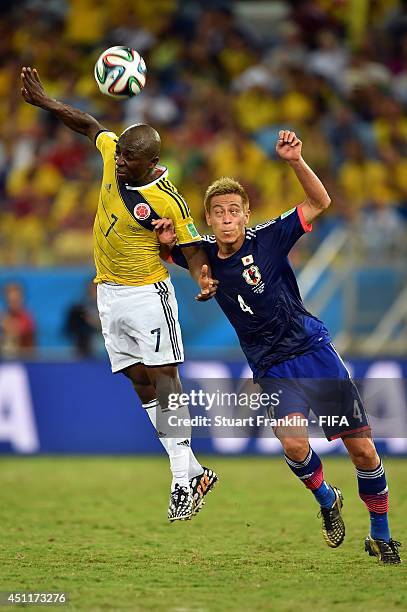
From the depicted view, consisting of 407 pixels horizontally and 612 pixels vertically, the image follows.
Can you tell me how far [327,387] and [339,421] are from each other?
0.24m

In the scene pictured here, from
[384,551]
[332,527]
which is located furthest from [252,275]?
[384,551]

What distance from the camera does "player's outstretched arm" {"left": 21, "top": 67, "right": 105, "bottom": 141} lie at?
7.48 meters

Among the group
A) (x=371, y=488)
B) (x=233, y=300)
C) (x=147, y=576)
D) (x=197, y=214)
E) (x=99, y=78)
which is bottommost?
(x=147, y=576)

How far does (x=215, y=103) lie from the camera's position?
15.9 metres

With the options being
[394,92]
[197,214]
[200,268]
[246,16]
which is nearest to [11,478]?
[197,214]

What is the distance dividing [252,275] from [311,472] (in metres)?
1.28

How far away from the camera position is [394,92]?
53.2 feet

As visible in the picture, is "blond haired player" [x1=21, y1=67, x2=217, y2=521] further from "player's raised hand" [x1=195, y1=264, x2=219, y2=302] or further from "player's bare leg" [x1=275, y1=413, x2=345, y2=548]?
"player's bare leg" [x1=275, y1=413, x2=345, y2=548]

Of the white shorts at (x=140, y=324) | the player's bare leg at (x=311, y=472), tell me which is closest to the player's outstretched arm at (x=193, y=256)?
the white shorts at (x=140, y=324)

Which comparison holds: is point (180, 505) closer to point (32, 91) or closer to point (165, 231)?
point (165, 231)

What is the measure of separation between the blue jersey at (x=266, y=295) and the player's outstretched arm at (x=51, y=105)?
1491 mm

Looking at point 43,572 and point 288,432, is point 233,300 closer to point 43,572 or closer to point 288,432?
point 288,432

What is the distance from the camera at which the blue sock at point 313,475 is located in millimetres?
6703

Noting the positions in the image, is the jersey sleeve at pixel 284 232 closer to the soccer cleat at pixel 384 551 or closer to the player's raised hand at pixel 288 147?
the player's raised hand at pixel 288 147
